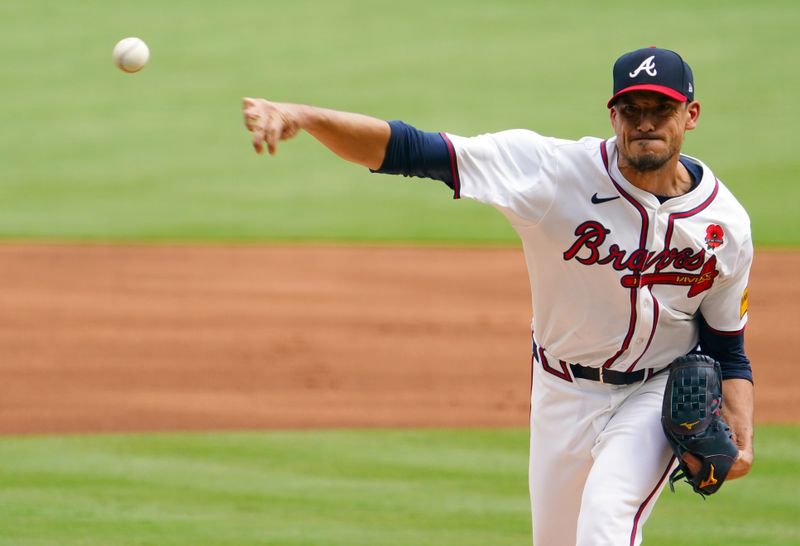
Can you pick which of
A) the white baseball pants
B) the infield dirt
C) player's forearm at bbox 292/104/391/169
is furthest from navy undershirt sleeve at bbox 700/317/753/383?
the infield dirt

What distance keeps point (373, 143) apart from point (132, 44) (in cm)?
237

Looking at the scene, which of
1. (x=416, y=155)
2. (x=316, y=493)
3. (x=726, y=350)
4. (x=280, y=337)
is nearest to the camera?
(x=416, y=155)

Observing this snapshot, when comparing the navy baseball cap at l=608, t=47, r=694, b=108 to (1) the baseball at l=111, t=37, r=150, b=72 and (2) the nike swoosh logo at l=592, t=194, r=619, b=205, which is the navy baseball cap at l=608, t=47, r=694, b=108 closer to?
(2) the nike swoosh logo at l=592, t=194, r=619, b=205

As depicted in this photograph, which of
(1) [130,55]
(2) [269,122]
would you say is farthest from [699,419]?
(1) [130,55]

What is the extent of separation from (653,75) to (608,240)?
0.55 metres

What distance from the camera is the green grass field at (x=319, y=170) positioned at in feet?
19.0

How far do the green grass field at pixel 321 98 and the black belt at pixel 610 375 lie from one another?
8014 mm

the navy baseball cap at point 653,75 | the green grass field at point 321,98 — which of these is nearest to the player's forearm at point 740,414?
the navy baseball cap at point 653,75

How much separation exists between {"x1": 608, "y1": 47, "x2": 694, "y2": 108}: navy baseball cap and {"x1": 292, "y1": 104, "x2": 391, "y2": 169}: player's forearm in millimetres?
790

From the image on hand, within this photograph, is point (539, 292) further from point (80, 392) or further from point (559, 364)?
point (80, 392)

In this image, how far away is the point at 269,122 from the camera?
10.8 feet

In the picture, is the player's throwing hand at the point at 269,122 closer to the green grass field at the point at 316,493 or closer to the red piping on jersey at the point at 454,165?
the red piping on jersey at the point at 454,165

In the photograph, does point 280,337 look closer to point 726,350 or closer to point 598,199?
point 726,350

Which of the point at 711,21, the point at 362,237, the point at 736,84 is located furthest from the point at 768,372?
the point at 711,21
